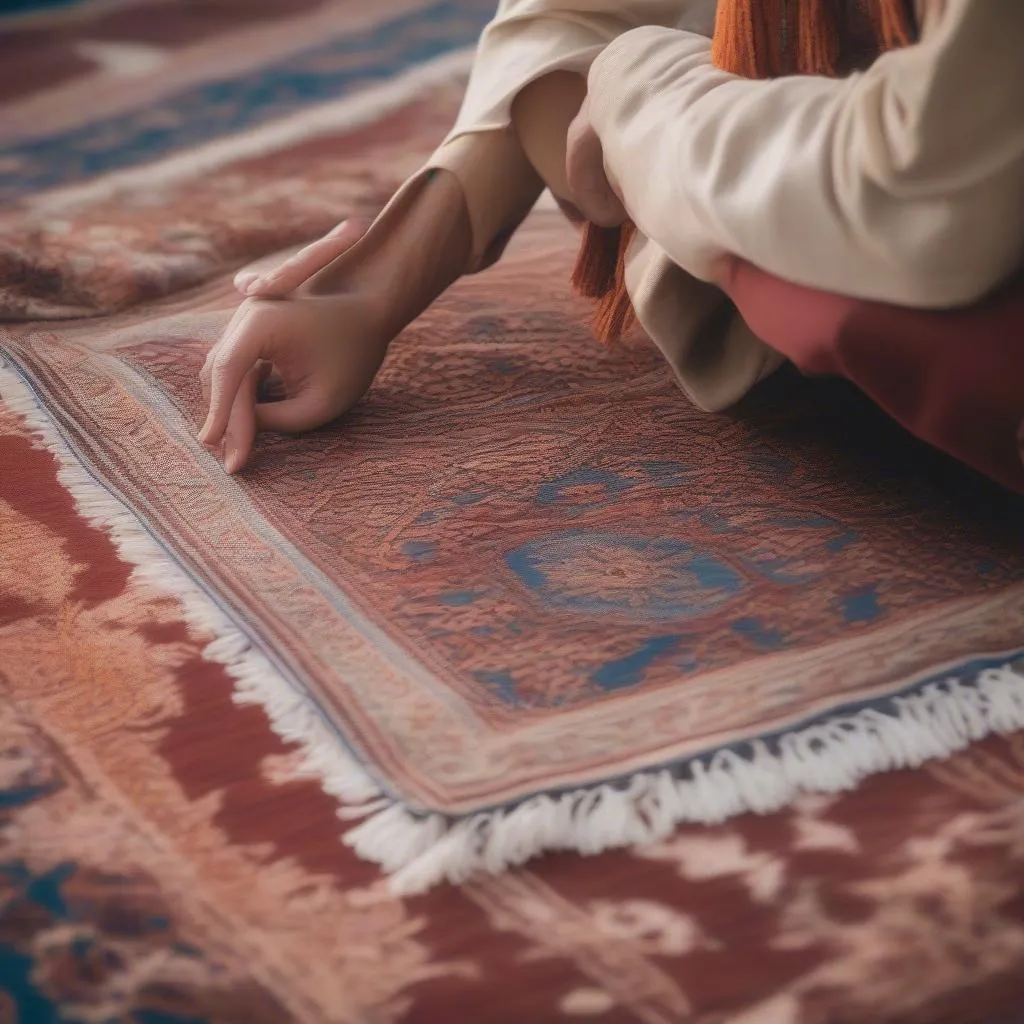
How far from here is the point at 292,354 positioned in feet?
4.27

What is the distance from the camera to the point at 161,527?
3.92 ft

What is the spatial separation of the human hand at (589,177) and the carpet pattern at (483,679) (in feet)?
0.62

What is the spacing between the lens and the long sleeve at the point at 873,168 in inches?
33.4

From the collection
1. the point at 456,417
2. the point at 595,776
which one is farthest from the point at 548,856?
the point at 456,417

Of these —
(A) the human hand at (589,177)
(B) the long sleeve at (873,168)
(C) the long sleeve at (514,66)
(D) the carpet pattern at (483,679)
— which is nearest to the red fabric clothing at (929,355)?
(B) the long sleeve at (873,168)

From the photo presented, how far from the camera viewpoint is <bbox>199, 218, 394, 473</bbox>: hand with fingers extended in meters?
1.28

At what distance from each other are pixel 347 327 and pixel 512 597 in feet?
1.26

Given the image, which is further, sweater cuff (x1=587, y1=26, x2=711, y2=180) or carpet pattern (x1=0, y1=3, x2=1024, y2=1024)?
sweater cuff (x1=587, y1=26, x2=711, y2=180)

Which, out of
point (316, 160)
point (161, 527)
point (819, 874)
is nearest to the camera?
point (819, 874)

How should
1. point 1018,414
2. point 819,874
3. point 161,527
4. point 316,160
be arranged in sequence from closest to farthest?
point 819,874 < point 1018,414 < point 161,527 < point 316,160

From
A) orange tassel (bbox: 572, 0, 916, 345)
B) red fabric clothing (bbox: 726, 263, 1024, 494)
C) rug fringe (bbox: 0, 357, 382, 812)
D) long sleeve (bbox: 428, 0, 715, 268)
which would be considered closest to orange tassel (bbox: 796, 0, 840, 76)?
orange tassel (bbox: 572, 0, 916, 345)

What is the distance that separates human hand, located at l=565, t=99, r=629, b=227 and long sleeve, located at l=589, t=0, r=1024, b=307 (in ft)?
0.52

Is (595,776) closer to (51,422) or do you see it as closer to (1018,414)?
(1018,414)

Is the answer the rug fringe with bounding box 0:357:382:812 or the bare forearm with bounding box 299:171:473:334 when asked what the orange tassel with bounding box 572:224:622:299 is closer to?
the bare forearm with bounding box 299:171:473:334
